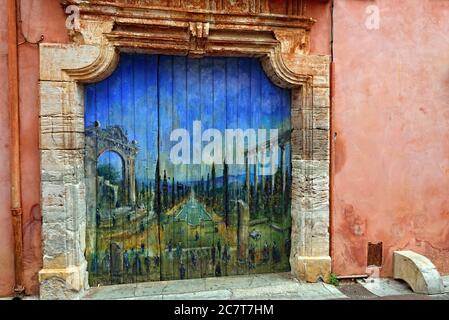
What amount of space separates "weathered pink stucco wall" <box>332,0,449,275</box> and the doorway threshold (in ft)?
1.49

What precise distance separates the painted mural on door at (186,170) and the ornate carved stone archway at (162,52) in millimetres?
185

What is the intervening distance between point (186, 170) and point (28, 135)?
4.60ft

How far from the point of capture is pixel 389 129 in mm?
3504

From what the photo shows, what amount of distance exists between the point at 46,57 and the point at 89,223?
4.92 feet

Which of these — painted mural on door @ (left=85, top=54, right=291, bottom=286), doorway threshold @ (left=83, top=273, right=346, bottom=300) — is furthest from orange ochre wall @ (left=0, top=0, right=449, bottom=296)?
painted mural on door @ (left=85, top=54, right=291, bottom=286)

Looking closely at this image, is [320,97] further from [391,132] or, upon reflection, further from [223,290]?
[223,290]

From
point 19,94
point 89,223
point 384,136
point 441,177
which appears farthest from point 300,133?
point 19,94

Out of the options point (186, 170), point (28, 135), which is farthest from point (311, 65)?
point (28, 135)

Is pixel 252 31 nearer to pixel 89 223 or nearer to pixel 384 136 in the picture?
pixel 384 136

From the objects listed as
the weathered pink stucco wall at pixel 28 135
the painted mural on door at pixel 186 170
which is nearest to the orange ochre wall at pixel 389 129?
the painted mural on door at pixel 186 170

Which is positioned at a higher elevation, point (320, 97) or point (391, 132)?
point (320, 97)

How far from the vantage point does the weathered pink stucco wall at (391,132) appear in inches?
135

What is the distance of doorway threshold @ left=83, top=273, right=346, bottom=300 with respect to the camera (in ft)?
10.0

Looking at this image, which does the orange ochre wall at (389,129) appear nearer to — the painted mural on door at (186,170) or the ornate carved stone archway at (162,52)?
the ornate carved stone archway at (162,52)
